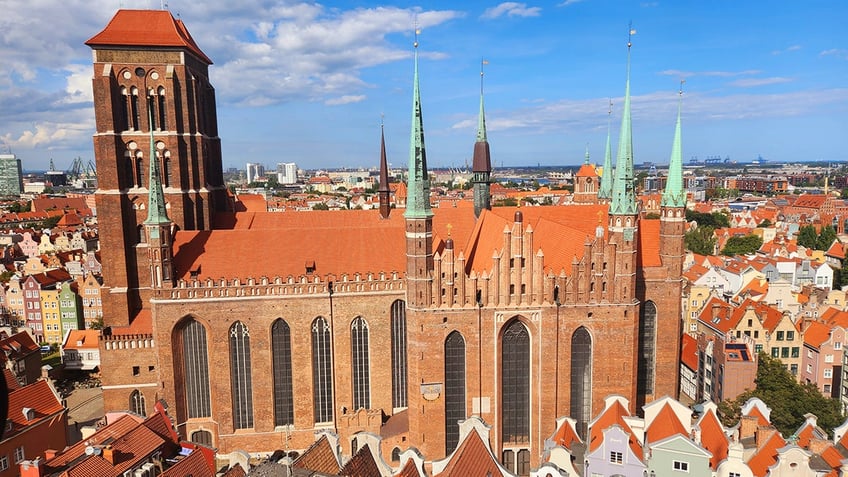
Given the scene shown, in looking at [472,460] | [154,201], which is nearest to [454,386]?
[472,460]

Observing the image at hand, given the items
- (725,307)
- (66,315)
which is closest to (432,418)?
(725,307)

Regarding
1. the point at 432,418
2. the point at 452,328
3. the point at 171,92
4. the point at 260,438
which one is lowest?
the point at 260,438

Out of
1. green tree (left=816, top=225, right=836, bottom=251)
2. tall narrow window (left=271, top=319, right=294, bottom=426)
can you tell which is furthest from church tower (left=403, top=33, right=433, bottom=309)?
green tree (left=816, top=225, right=836, bottom=251)

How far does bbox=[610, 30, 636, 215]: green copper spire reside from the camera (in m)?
35.3

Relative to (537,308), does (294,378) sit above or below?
below

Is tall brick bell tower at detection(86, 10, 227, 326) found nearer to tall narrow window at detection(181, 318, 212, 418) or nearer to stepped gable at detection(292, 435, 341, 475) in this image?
tall narrow window at detection(181, 318, 212, 418)

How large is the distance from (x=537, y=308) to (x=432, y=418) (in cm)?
953

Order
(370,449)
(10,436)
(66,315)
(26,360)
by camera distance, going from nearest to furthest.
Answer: (370,449) < (10,436) < (26,360) < (66,315)

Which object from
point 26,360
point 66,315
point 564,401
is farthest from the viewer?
point 66,315

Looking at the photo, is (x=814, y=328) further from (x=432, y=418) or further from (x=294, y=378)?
(x=294, y=378)

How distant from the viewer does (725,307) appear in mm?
59844

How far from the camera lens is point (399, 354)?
41.7 metres

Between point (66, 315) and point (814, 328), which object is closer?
point (814, 328)

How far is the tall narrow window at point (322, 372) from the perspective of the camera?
4056 centimetres
